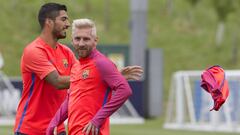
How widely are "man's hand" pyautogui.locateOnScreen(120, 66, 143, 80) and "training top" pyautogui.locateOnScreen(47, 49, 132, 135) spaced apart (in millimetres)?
240

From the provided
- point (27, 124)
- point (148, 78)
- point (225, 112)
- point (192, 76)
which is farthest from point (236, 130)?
point (27, 124)

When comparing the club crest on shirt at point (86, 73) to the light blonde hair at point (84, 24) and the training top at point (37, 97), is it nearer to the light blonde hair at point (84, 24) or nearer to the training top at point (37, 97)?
the light blonde hair at point (84, 24)

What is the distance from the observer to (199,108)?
85.3 feet

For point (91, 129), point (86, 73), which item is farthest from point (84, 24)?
point (91, 129)

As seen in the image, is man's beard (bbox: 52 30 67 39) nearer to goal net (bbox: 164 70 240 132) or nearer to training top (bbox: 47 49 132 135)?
training top (bbox: 47 49 132 135)

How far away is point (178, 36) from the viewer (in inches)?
1964

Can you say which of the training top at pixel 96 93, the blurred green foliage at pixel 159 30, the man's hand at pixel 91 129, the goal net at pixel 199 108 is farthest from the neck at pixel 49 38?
the blurred green foliage at pixel 159 30

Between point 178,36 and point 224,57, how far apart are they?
106 inches

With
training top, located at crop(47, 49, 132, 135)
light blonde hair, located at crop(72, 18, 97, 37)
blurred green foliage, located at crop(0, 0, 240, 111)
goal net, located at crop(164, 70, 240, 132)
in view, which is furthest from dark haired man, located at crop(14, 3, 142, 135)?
blurred green foliage, located at crop(0, 0, 240, 111)

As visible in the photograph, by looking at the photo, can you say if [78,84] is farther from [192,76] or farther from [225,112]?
[192,76]

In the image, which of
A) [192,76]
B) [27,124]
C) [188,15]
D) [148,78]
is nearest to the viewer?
[27,124]

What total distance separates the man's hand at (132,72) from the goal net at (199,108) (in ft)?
49.6

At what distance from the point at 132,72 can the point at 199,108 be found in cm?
1733

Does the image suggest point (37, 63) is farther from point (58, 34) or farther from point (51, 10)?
point (51, 10)
